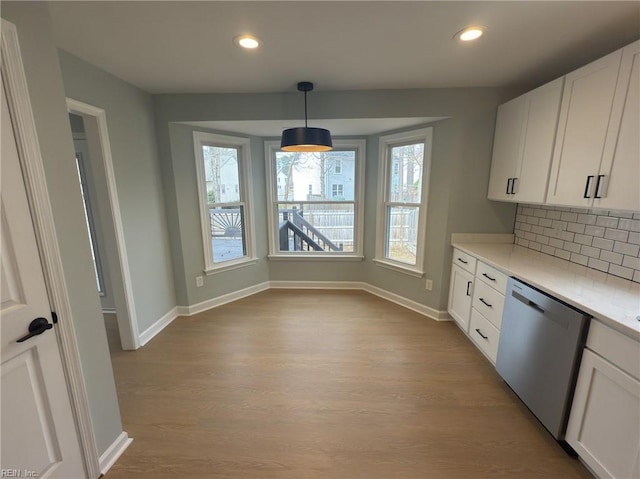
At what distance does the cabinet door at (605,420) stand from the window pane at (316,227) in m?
2.76

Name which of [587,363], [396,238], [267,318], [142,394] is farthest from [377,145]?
[142,394]

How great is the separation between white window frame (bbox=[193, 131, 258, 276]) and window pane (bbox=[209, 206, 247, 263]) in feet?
0.18

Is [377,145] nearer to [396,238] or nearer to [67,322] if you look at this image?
[396,238]

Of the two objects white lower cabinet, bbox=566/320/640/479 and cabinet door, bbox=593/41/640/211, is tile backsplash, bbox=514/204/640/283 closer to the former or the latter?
cabinet door, bbox=593/41/640/211

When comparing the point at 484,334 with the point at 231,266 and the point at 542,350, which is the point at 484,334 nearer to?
the point at 542,350

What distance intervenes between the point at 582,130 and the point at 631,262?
0.91m

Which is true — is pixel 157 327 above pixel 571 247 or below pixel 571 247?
below

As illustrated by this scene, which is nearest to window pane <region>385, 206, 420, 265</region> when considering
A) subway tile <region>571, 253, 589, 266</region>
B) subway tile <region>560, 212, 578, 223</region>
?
subway tile <region>560, 212, 578, 223</region>

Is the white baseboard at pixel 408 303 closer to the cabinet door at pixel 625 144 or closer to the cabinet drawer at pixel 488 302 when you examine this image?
the cabinet drawer at pixel 488 302

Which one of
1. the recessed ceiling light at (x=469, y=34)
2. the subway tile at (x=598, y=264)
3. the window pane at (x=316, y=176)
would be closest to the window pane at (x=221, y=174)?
the window pane at (x=316, y=176)

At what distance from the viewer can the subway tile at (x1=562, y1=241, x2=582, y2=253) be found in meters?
2.15

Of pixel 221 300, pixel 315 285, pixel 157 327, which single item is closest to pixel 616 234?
pixel 315 285

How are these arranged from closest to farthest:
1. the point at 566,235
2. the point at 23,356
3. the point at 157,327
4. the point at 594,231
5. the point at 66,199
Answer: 1. the point at 23,356
2. the point at 66,199
3. the point at 594,231
4. the point at 566,235
5. the point at 157,327

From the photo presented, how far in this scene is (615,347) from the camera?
1.28m
